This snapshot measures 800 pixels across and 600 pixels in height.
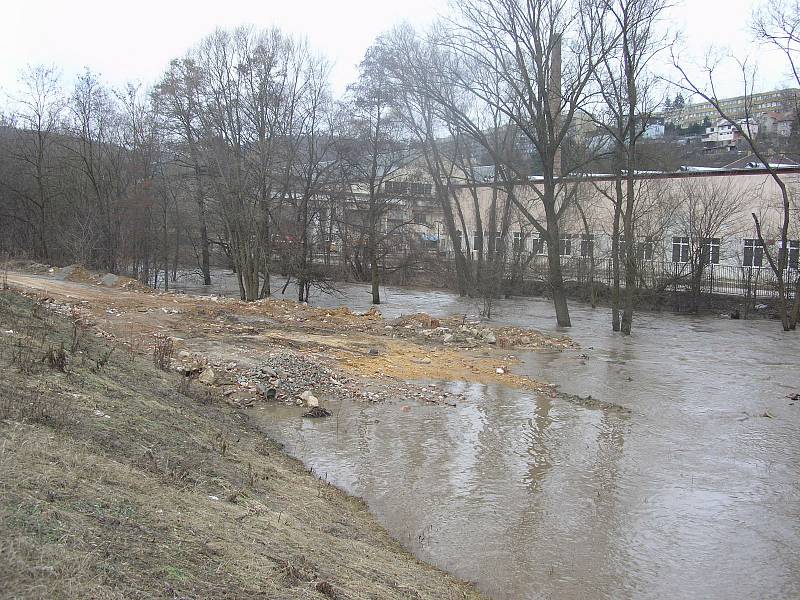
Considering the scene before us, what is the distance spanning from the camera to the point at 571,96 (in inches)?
984

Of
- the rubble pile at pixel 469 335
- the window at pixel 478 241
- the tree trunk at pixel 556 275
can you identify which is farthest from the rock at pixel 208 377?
the window at pixel 478 241

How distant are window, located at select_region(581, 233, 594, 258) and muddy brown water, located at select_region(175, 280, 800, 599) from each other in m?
20.0

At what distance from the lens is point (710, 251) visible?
34.6 m

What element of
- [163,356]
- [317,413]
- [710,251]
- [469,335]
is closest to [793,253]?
[710,251]

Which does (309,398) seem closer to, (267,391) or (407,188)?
(267,391)

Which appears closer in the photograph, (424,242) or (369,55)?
(369,55)

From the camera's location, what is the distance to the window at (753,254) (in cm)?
3441

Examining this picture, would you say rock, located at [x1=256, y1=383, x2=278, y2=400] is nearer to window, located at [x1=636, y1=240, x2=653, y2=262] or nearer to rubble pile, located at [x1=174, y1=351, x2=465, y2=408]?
rubble pile, located at [x1=174, y1=351, x2=465, y2=408]

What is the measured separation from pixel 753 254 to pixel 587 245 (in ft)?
27.2

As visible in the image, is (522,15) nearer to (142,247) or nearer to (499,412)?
(499,412)

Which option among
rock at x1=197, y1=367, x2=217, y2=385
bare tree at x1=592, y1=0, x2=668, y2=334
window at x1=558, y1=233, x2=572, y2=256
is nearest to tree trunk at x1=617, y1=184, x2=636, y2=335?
bare tree at x1=592, y1=0, x2=668, y2=334

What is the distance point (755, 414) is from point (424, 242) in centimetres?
2966

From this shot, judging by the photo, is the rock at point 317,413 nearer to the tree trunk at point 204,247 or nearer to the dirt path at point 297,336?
the dirt path at point 297,336

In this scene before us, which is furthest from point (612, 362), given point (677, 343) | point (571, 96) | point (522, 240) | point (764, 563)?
point (522, 240)
